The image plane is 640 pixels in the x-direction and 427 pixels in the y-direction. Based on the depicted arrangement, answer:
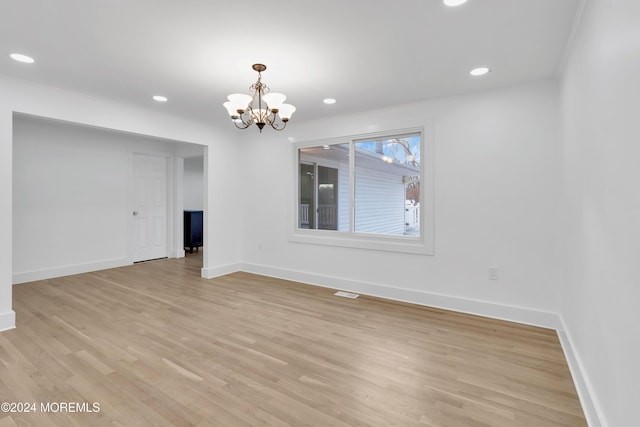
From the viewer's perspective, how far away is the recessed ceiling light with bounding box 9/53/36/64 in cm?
258

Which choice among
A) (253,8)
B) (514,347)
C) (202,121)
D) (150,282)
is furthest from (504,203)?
(150,282)

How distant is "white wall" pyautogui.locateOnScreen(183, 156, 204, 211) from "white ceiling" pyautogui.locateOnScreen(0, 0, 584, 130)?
4823 mm

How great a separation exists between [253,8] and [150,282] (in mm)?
4213

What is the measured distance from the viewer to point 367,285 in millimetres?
4184

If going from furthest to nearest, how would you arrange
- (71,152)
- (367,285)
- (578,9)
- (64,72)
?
1. (71,152)
2. (367,285)
3. (64,72)
4. (578,9)

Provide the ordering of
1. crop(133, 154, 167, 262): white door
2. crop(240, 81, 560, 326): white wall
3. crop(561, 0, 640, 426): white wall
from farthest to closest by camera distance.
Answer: crop(133, 154, 167, 262): white door → crop(240, 81, 560, 326): white wall → crop(561, 0, 640, 426): white wall

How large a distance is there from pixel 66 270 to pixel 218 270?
245 cm

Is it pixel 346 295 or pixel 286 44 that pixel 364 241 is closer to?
pixel 346 295

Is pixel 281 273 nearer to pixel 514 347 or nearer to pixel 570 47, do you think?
pixel 514 347

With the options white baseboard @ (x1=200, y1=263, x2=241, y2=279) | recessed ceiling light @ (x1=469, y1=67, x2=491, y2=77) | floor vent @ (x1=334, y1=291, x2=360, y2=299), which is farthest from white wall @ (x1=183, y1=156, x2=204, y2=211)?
recessed ceiling light @ (x1=469, y1=67, x2=491, y2=77)

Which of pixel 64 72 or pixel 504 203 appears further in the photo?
pixel 504 203

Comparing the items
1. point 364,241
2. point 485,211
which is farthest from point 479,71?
point 364,241

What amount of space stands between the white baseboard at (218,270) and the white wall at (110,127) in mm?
39

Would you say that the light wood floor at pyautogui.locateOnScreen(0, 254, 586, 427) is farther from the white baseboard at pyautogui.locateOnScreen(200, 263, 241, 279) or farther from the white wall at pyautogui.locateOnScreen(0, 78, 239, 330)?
the white baseboard at pyautogui.locateOnScreen(200, 263, 241, 279)
